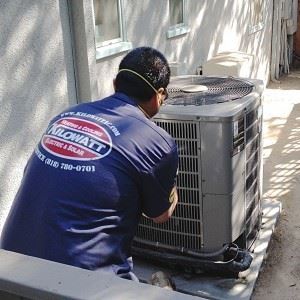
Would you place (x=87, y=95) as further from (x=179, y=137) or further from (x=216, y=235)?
(x=216, y=235)

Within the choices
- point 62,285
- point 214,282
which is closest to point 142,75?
point 62,285

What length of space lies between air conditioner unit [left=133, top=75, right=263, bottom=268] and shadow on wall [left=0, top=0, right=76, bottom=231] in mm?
945

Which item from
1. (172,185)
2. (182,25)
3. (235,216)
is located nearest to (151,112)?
(172,185)

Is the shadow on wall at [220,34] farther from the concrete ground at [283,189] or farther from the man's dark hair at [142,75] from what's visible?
the man's dark hair at [142,75]

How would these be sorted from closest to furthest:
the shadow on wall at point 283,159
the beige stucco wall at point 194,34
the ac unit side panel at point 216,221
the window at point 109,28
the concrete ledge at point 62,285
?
the concrete ledge at point 62,285 → the ac unit side panel at point 216,221 → the window at point 109,28 → the beige stucco wall at point 194,34 → the shadow on wall at point 283,159

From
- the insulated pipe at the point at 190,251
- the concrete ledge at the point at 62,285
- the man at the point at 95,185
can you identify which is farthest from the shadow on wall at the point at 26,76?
the concrete ledge at the point at 62,285

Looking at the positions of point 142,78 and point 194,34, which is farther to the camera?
point 194,34

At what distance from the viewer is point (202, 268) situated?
10.8 feet

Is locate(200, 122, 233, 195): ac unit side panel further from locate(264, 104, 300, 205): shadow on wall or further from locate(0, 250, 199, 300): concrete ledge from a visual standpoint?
locate(264, 104, 300, 205): shadow on wall

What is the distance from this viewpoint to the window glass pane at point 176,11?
6036mm

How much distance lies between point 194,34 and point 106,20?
2.37 metres

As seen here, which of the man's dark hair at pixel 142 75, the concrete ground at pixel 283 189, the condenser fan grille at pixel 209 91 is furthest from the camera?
the concrete ground at pixel 283 189

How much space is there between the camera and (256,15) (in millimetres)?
10305

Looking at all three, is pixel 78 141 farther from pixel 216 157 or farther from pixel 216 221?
pixel 216 221
